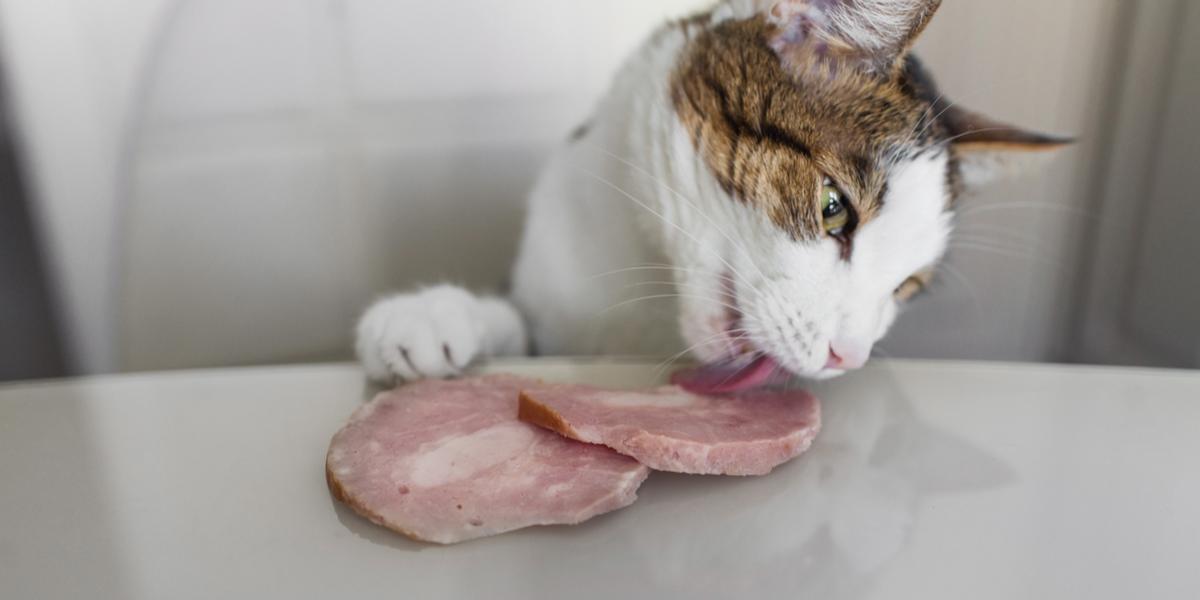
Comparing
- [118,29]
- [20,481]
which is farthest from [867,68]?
[118,29]

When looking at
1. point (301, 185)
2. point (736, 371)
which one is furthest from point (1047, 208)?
point (301, 185)

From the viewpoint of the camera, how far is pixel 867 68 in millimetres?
969

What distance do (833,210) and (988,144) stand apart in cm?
29

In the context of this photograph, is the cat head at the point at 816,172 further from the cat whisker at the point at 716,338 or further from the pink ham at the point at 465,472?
the pink ham at the point at 465,472

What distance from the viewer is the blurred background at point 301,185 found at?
1.42 metres

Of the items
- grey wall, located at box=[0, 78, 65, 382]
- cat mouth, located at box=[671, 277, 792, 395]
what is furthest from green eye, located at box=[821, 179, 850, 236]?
grey wall, located at box=[0, 78, 65, 382]

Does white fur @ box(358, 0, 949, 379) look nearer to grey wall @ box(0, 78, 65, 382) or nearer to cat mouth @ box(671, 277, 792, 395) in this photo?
cat mouth @ box(671, 277, 792, 395)

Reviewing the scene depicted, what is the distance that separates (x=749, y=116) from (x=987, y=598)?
1.86 feet

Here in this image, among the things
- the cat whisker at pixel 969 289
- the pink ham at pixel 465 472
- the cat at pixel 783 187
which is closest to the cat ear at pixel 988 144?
the cat at pixel 783 187

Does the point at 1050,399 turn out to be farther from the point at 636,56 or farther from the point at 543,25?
the point at 543,25

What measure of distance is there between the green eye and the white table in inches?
7.7

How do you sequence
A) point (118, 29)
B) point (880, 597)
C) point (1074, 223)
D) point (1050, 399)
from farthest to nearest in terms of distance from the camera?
point (118, 29), point (1074, 223), point (1050, 399), point (880, 597)

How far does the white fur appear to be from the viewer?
2.93 feet

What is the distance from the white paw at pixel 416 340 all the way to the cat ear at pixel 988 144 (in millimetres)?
636
